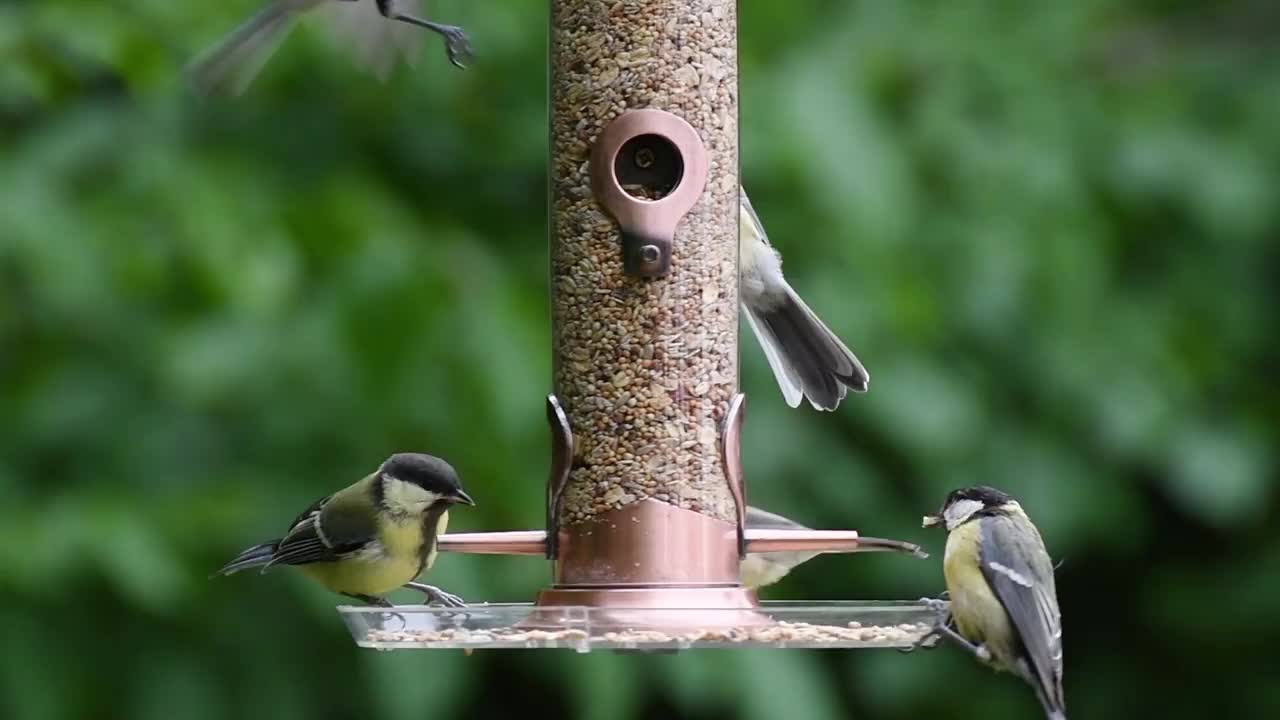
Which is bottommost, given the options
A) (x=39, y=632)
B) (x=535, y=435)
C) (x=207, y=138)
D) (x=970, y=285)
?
(x=39, y=632)

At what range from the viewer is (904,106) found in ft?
22.4

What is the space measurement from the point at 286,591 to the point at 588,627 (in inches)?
113

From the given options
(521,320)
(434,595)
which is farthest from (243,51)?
(434,595)

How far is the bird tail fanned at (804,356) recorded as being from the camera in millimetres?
5105

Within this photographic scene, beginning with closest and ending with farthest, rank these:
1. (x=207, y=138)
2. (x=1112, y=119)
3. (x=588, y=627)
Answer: (x=588, y=627), (x=207, y=138), (x=1112, y=119)

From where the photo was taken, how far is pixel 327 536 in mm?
4371

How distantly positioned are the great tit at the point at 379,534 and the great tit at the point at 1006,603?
40.8 inches

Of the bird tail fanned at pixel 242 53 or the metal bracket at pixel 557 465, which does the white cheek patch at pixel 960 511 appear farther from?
the bird tail fanned at pixel 242 53

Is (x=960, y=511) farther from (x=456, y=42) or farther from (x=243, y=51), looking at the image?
(x=243, y=51)

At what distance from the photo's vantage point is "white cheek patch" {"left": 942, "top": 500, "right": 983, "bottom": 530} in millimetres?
4333

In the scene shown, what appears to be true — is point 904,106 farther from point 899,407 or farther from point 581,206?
point 581,206

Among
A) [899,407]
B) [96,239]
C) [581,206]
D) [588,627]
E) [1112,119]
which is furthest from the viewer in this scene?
[1112,119]

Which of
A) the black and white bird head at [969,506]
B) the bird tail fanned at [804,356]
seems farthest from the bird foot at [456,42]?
the black and white bird head at [969,506]

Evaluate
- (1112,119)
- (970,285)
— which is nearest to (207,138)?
(970,285)
